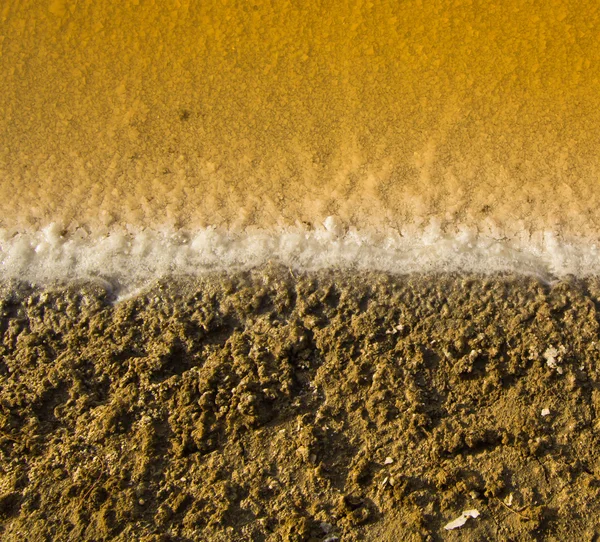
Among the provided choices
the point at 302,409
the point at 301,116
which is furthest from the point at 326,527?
the point at 301,116

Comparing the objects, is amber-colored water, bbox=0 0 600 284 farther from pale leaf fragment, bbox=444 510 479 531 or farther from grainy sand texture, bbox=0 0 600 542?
pale leaf fragment, bbox=444 510 479 531

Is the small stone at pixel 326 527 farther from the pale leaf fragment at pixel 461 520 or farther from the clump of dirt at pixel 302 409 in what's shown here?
the pale leaf fragment at pixel 461 520

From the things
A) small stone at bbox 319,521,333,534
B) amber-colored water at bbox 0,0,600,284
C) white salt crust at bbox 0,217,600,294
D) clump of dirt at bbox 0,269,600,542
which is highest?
amber-colored water at bbox 0,0,600,284

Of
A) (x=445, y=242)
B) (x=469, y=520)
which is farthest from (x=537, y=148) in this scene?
(x=469, y=520)

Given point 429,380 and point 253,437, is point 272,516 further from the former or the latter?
point 429,380

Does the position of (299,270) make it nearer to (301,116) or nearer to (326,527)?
(301,116)

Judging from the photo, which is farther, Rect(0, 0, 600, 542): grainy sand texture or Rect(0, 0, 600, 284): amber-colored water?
Rect(0, 0, 600, 284): amber-colored water

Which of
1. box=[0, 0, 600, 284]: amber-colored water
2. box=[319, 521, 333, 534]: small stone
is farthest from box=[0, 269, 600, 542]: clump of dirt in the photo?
box=[0, 0, 600, 284]: amber-colored water
